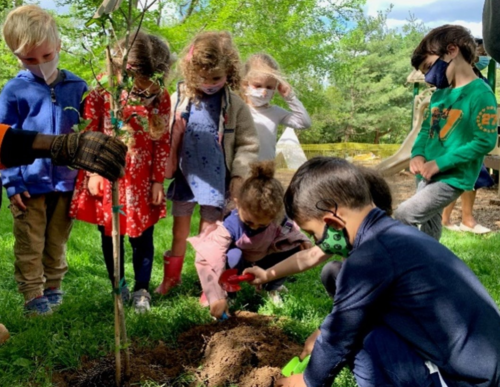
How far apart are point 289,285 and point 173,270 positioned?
78 cm

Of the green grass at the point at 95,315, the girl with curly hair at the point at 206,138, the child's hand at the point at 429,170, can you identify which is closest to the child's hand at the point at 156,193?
the girl with curly hair at the point at 206,138

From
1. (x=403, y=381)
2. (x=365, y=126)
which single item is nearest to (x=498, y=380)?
(x=403, y=381)

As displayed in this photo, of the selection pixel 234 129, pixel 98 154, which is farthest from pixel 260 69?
pixel 98 154

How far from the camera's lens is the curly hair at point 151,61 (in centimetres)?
298

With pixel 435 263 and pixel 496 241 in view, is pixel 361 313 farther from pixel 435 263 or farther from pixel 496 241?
pixel 496 241

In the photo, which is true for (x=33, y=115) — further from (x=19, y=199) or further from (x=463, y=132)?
(x=463, y=132)

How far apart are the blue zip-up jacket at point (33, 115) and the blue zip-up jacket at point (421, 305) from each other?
1990 millimetres

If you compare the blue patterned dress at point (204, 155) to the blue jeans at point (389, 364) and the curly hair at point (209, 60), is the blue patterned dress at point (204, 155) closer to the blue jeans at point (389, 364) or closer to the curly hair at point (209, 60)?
the curly hair at point (209, 60)

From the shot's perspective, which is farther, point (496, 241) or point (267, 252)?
point (496, 241)

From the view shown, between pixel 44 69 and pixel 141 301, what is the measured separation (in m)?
1.38

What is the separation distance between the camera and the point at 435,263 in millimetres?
1755

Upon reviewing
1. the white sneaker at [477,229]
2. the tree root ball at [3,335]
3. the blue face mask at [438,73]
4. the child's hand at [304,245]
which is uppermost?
the blue face mask at [438,73]

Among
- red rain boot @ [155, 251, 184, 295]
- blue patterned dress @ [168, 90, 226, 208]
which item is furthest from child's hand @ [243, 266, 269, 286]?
red rain boot @ [155, 251, 184, 295]

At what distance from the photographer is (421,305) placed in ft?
5.73
